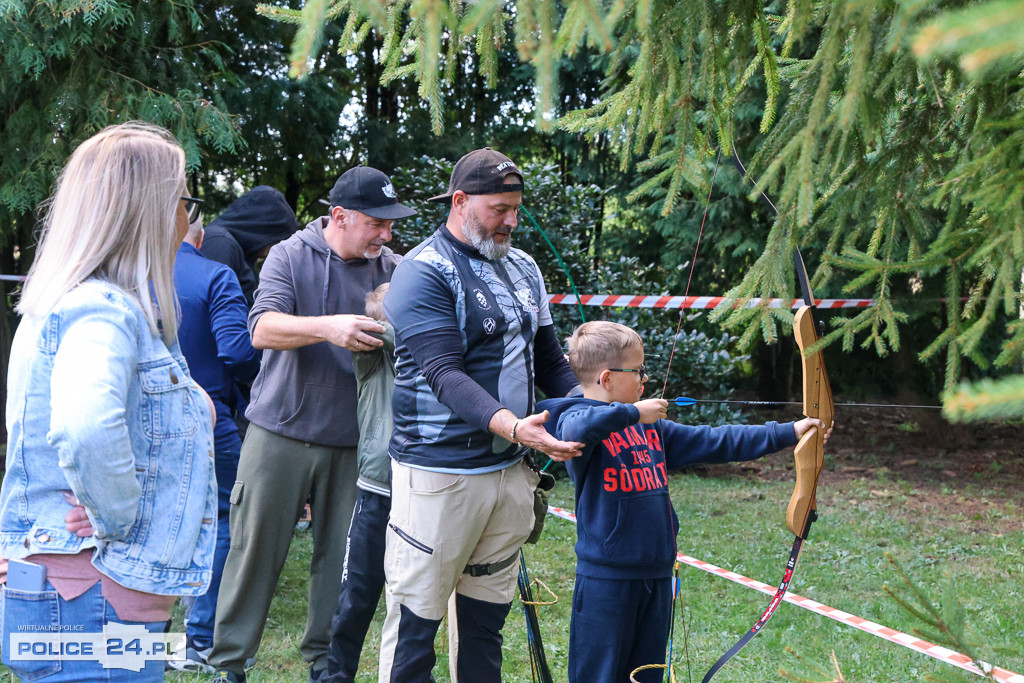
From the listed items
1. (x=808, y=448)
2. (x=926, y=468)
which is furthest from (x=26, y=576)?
(x=926, y=468)

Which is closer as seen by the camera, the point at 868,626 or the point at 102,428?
the point at 102,428

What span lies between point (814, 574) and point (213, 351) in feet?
11.6

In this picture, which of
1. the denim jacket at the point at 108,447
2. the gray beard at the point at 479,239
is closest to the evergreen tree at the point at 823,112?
the gray beard at the point at 479,239

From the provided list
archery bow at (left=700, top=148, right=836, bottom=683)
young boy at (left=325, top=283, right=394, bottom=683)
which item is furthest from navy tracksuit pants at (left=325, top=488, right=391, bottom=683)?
archery bow at (left=700, top=148, right=836, bottom=683)

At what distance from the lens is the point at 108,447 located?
4.94 feet

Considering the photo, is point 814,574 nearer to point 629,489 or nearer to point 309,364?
point 629,489

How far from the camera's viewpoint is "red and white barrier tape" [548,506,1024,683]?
10.4ft

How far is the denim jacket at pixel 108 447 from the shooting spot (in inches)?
59.2

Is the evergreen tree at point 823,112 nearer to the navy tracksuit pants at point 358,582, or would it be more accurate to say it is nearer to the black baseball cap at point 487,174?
the black baseball cap at point 487,174

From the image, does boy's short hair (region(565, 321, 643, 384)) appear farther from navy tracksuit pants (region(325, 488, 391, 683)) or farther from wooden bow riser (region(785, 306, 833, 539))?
navy tracksuit pants (region(325, 488, 391, 683))

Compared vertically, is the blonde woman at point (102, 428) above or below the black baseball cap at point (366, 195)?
below

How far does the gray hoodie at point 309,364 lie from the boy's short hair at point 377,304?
19 cm

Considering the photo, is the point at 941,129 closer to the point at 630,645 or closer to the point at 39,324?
the point at 630,645

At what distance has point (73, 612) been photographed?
1591 millimetres
